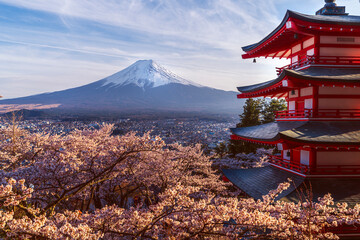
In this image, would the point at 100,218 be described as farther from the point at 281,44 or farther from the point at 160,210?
the point at 281,44

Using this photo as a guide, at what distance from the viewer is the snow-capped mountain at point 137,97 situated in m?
95.4

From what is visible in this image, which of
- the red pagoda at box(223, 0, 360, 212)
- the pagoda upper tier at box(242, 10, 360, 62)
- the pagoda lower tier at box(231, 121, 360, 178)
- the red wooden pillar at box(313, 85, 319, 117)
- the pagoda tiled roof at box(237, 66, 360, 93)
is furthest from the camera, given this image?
the red wooden pillar at box(313, 85, 319, 117)

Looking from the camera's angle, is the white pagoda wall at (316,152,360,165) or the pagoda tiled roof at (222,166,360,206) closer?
the pagoda tiled roof at (222,166,360,206)

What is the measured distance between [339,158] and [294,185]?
8.07 ft

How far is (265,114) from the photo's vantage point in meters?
26.6

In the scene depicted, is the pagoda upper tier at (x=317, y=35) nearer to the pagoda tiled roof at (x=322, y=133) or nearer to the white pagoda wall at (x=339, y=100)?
the white pagoda wall at (x=339, y=100)

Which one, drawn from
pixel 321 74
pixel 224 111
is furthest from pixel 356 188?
pixel 224 111

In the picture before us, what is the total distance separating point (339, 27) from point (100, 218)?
9.94m

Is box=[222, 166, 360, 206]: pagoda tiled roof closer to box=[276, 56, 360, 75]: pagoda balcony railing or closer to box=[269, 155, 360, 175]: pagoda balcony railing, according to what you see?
box=[269, 155, 360, 175]: pagoda balcony railing

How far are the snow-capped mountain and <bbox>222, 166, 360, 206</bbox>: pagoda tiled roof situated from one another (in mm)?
80795

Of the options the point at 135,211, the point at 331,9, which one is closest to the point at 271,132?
the point at 135,211

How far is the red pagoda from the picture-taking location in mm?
7164

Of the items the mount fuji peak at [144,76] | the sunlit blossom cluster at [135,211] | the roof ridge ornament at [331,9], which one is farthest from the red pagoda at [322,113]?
the mount fuji peak at [144,76]

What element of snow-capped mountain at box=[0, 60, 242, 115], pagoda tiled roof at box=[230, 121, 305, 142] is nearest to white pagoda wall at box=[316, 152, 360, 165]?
pagoda tiled roof at box=[230, 121, 305, 142]
